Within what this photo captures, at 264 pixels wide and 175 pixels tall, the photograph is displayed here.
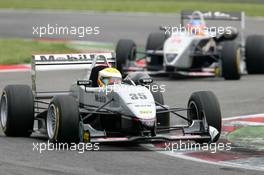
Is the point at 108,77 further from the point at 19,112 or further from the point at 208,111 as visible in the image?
the point at 208,111

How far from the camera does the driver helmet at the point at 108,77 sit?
13.1 metres

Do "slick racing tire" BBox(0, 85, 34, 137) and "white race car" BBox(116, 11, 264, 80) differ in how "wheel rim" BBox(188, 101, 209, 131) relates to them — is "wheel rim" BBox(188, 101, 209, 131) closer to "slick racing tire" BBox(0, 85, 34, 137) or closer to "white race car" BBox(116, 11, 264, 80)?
"slick racing tire" BBox(0, 85, 34, 137)

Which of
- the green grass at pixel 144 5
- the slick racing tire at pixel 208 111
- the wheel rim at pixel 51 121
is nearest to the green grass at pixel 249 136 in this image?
the slick racing tire at pixel 208 111

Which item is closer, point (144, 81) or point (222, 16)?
point (144, 81)

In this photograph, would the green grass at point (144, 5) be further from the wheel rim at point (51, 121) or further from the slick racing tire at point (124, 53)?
the wheel rim at point (51, 121)

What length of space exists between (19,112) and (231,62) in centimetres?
900

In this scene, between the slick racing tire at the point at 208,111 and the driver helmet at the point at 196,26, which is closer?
the slick racing tire at the point at 208,111

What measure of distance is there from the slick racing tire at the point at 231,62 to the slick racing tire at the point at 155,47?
1.69 metres

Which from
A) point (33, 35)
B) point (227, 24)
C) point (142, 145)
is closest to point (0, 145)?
point (142, 145)

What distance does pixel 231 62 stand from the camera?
21.1 metres

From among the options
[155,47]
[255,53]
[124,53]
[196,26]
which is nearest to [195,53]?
[196,26]

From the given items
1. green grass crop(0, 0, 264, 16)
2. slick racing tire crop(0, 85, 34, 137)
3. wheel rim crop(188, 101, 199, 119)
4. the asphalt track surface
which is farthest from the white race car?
green grass crop(0, 0, 264, 16)

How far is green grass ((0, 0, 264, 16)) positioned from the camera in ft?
137

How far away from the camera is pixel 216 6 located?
42.2 metres
